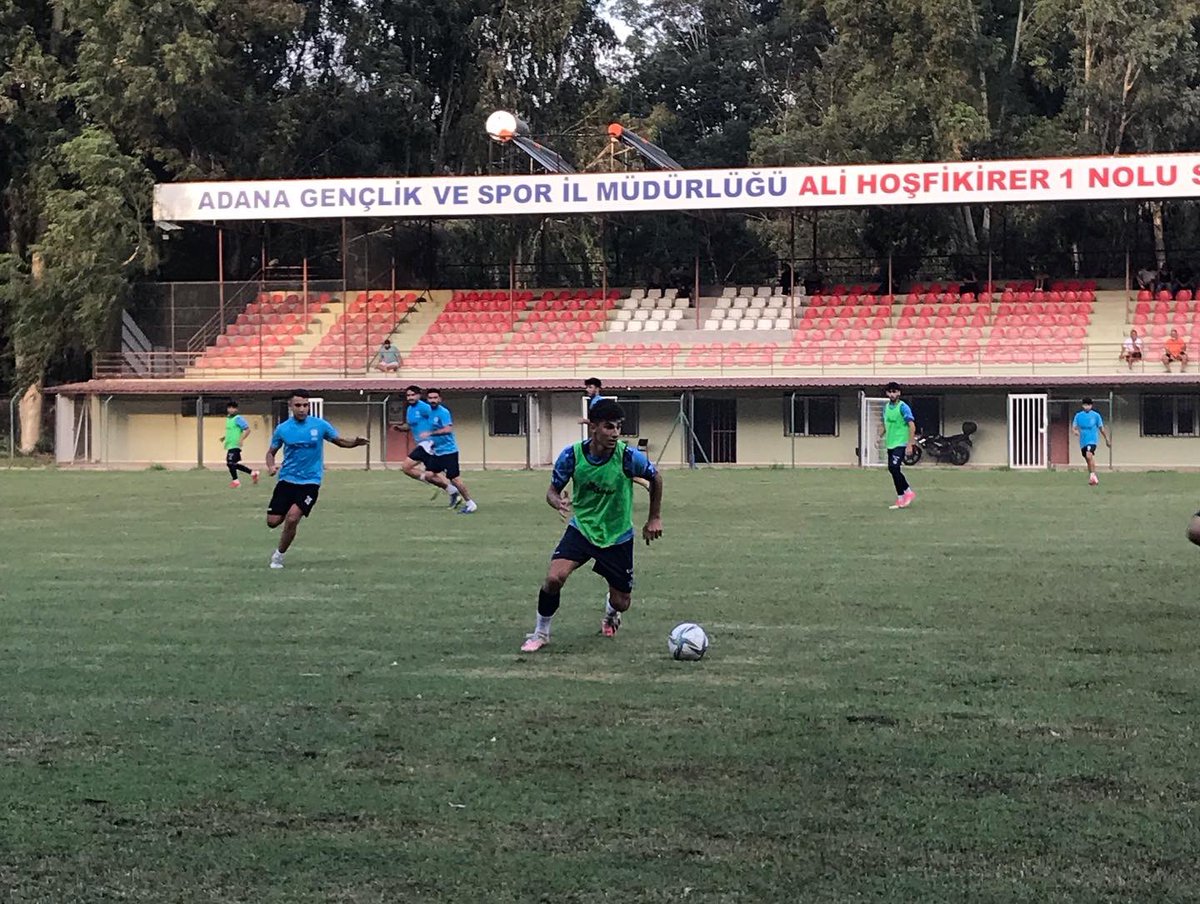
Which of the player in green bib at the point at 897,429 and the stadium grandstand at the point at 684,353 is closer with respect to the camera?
the player in green bib at the point at 897,429

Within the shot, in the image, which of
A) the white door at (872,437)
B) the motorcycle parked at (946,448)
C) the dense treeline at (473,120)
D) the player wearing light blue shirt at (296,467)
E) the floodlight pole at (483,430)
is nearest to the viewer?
the player wearing light blue shirt at (296,467)

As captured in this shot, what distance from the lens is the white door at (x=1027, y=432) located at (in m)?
39.8

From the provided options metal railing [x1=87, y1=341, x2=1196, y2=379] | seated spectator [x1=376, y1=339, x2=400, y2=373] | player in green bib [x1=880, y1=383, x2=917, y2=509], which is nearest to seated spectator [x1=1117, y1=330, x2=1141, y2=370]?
metal railing [x1=87, y1=341, x2=1196, y2=379]

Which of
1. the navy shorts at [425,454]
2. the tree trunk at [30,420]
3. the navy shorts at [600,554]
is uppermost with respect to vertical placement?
the tree trunk at [30,420]

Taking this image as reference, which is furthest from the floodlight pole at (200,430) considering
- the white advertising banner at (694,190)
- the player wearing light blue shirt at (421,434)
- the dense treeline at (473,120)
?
the player wearing light blue shirt at (421,434)

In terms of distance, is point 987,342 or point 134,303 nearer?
point 987,342

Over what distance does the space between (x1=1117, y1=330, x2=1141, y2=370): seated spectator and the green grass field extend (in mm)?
25260

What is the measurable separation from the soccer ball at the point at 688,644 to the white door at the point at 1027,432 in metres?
30.7

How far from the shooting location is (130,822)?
6.36 meters

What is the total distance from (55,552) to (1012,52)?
41.1 meters

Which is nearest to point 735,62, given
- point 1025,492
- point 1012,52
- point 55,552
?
point 1012,52

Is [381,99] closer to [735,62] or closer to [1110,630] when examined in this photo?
[735,62]

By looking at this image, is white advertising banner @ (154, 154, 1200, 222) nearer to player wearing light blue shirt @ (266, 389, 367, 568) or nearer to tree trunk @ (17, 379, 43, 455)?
tree trunk @ (17, 379, 43, 455)

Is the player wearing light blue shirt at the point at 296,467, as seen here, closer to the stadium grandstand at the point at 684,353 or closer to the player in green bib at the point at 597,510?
the player in green bib at the point at 597,510
